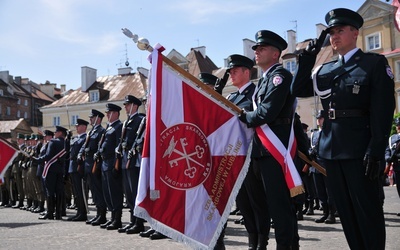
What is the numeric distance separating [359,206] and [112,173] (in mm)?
6008

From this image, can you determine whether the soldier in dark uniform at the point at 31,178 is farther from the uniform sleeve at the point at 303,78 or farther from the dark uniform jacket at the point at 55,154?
the uniform sleeve at the point at 303,78

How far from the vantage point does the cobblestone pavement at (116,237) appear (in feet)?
22.3

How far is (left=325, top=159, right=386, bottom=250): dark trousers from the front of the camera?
3922mm

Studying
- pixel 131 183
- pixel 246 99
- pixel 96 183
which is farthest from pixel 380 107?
pixel 96 183

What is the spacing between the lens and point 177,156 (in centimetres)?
486

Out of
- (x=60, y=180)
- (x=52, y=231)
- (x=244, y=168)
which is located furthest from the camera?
(x=60, y=180)

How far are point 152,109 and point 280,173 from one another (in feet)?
4.66

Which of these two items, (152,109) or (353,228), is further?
(152,109)

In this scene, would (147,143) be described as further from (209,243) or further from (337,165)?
(337,165)

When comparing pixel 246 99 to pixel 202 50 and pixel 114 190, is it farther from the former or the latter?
pixel 202 50

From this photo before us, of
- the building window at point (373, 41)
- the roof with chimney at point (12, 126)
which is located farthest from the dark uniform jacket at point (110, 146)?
the roof with chimney at point (12, 126)

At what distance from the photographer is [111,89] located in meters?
54.0

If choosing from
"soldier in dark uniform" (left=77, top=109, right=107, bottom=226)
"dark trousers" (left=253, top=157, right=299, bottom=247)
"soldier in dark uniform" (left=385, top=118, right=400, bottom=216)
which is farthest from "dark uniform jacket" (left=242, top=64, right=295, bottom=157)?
"soldier in dark uniform" (left=385, top=118, right=400, bottom=216)

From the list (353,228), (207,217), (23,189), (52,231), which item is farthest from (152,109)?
(23,189)
